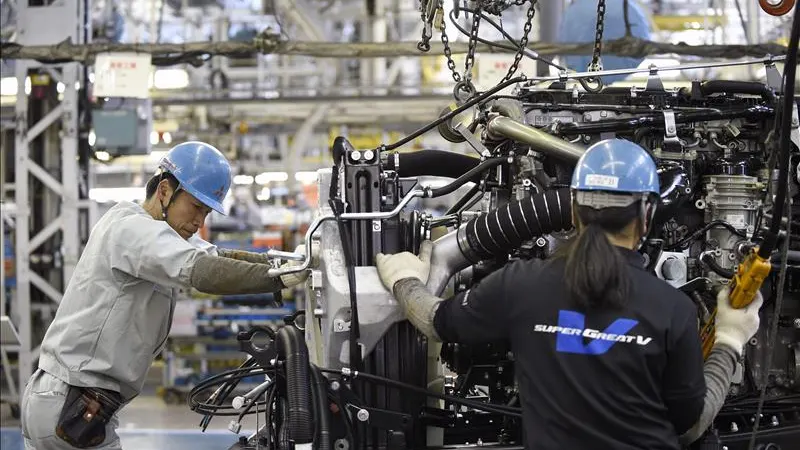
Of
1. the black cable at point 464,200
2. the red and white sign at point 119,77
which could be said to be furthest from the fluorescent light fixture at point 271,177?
the black cable at point 464,200

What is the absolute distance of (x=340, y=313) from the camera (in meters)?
3.91

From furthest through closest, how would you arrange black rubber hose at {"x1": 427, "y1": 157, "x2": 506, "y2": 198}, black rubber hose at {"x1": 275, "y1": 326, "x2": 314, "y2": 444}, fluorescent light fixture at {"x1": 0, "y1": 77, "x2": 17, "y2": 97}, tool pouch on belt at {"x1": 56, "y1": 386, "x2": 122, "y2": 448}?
fluorescent light fixture at {"x1": 0, "y1": 77, "x2": 17, "y2": 97} → black rubber hose at {"x1": 427, "y1": 157, "x2": 506, "y2": 198} → tool pouch on belt at {"x1": 56, "y1": 386, "x2": 122, "y2": 448} → black rubber hose at {"x1": 275, "y1": 326, "x2": 314, "y2": 444}

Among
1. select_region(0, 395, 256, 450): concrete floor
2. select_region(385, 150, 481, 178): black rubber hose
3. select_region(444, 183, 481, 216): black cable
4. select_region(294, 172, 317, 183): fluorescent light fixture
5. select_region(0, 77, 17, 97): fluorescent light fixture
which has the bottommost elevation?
select_region(0, 395, 256, 450): concrete floor

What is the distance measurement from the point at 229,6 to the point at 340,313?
39.3ft

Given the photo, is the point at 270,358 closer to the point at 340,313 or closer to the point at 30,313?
the point at 340,313

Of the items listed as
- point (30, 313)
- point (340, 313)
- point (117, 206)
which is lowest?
point (30, 313)

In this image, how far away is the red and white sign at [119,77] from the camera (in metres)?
8.46

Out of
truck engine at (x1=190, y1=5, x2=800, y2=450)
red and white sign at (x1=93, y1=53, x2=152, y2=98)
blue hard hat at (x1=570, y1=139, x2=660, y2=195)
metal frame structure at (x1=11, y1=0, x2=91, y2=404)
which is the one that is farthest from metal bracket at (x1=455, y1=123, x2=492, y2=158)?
metal frame structure at (x1=11, y1=0, x2=91, y2=404)

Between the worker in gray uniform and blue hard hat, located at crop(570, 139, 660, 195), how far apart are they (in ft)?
4.15

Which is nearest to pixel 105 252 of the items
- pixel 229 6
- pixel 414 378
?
pixel 414 378

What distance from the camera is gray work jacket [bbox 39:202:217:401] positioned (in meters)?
3.96

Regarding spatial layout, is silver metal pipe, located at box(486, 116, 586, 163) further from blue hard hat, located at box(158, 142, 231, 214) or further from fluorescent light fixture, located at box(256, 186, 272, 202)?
fluorescent light fixture, located at box(256, 186, 272, 202)

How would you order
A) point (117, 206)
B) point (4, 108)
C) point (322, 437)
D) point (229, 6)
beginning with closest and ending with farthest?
1. point (322, 437)
2. point (117, 206)
3. point (4, 108)
4. point (229, 6)

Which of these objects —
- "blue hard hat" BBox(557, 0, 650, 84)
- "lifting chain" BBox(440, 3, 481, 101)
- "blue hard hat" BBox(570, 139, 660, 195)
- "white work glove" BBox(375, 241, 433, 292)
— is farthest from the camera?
"blue hard hat" BBox(557, 0, 650, 84)
